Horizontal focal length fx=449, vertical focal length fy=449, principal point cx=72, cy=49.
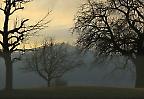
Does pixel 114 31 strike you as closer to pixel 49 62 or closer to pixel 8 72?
pixel 8 72

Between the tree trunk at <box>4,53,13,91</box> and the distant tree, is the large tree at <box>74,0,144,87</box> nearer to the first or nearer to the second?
the tree trunk at <box>4,53,13,91</box>

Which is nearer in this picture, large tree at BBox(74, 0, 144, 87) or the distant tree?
large tree at BBox(74, 0, 144, 87)

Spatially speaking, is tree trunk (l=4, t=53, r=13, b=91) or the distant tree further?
the distant tree

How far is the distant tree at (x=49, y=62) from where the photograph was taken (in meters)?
81.0

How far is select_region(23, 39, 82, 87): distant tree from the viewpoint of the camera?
8096cm

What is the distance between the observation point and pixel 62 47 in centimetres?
9369

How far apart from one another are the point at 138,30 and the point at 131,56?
107 inches

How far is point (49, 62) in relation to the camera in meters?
83.5

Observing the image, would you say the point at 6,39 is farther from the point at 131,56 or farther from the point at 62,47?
the point at 62,47

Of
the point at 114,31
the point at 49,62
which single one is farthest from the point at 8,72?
the point at 49,62

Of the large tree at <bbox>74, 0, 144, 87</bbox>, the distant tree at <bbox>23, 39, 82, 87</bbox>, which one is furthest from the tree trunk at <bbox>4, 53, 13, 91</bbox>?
the distant tree at <bbox>23, 39, 82, 87</bbox>

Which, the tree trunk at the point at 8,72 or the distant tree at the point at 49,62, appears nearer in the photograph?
the tree trunk at the point at 8,72

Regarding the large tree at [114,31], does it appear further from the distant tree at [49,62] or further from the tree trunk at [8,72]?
the distant tree at [49,62]

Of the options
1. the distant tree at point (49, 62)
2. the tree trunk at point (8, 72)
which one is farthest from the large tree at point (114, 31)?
the distant tree at point (49, 62)
